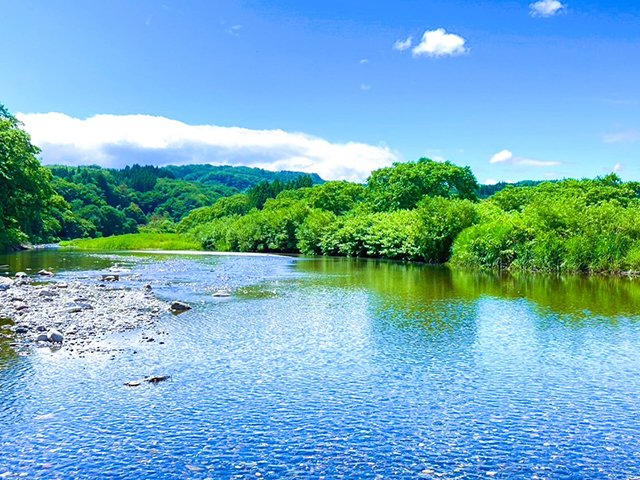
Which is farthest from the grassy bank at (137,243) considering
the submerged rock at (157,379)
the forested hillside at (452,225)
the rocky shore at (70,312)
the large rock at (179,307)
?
the submerged rock at (157,379)

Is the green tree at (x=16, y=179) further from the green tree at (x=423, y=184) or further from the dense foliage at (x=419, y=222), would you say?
the green tree at (x=423, y=184)

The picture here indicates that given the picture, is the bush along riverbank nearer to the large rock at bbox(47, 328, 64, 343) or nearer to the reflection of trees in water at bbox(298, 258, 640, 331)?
the reflection of trees in water at bbox(298, 258, 640, 331)

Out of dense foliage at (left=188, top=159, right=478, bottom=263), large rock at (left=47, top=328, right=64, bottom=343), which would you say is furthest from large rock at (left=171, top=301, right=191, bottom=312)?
dense foliage at (left=188, top=159, right=478, bottom=263)

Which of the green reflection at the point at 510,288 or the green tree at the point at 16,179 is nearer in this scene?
the green reflection at the point at 510,288

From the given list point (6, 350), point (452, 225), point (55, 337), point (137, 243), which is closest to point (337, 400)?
point (55, 337)

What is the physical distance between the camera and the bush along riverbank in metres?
52.6

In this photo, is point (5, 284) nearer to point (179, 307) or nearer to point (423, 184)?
point (179, 307)

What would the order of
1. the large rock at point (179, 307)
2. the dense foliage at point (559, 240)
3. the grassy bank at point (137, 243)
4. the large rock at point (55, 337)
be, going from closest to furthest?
the large rock at point (55, 337)
the large rock at point (179, 307)
the dense foliage at point (559, 240)
the grassy bank at point (137, 243)

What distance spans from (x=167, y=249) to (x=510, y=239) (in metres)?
80.5

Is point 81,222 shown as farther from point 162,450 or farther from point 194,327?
point 162,450

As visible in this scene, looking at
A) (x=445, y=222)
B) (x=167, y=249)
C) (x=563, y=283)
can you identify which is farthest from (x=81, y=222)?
(x=563, y=283)

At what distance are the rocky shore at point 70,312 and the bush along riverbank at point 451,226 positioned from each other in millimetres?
39383

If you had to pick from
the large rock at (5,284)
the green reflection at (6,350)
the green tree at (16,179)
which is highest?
the green tree at (16,179)

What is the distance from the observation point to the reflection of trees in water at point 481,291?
28031 millimetres
